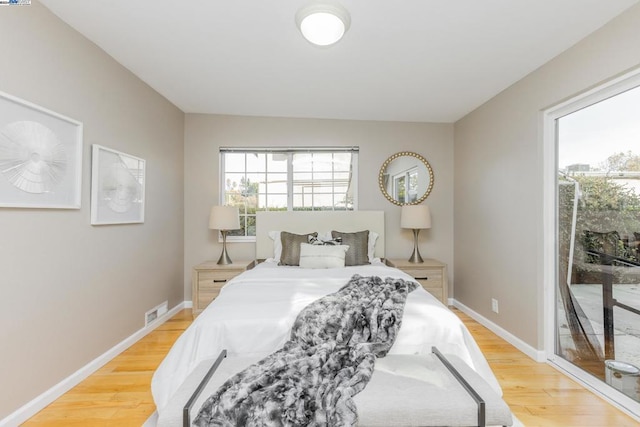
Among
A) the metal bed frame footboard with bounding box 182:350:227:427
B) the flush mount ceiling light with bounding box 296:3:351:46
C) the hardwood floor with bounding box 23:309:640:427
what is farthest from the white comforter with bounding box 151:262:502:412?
the flush mount ceiling light with bounding box 296:3:351:46

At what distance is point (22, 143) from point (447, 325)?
2704mm

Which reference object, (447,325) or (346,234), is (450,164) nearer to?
(346,234)

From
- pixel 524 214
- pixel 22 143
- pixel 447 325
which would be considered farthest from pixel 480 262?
pixel 22 143

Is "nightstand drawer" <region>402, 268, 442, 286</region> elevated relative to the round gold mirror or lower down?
lower down

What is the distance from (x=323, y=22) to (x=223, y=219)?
2.45 m

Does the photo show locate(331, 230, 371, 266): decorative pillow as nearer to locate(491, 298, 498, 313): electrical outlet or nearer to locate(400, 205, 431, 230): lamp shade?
locate(400, 205, 431, 230): lamp shade

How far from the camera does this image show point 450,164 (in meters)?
4.21

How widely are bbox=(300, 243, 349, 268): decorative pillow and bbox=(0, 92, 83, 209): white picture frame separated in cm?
195

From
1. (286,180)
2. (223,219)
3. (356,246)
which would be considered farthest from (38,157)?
(356,246)

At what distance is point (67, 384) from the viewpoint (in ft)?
7.03

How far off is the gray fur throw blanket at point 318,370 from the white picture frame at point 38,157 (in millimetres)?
1644

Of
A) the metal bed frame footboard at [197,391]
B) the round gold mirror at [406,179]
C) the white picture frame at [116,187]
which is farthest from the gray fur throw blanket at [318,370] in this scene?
the round gold mirror at [406,179]

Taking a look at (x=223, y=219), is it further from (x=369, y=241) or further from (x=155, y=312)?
(x=369, y=241)

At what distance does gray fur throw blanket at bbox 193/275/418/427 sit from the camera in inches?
51.6
